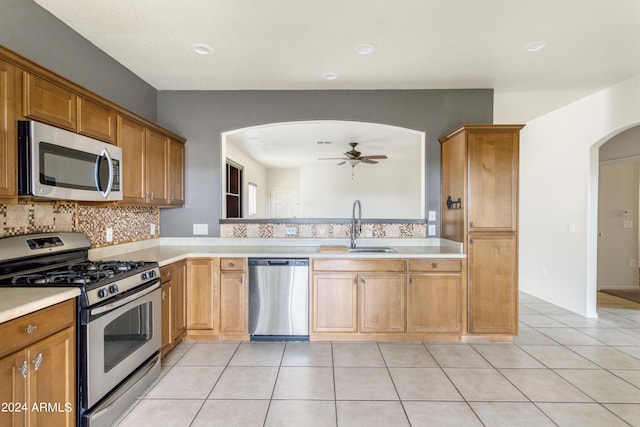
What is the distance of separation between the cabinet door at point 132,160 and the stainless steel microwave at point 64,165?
13 cm

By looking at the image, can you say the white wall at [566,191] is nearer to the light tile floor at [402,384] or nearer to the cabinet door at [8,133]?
the light tile floor at [402,384]

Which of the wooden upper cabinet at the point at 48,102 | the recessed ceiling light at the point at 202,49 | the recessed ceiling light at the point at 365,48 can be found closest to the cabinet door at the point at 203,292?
the wooden upper cabinet at the point at 48,102

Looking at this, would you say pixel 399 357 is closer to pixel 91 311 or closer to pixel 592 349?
pixel 592 349

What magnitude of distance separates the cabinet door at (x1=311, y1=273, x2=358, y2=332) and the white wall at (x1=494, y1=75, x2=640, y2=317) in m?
2.96

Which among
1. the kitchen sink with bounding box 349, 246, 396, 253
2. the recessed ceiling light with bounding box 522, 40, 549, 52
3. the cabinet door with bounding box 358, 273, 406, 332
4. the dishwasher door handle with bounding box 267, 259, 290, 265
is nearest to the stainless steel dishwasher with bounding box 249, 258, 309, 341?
the dishwasher door handle with bounding box 267, 259, 290, 265

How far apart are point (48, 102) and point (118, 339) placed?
145 cm

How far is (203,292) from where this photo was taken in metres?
3.05

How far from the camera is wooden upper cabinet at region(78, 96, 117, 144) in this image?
6.93ft

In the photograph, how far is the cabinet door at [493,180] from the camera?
2963 mm

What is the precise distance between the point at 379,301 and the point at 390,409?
1.08m

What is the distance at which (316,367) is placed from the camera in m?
2.56

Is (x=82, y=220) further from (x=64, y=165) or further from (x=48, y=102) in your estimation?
(x=48, y=102)

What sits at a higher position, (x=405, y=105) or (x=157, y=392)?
(x=405, y=105)

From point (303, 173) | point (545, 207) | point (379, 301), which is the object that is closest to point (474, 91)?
point (545, 207)
